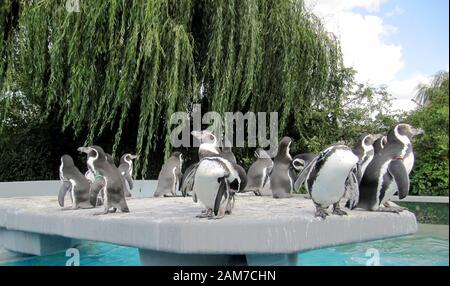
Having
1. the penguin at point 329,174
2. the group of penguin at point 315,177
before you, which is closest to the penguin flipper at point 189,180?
the group of penguin at point 315,177

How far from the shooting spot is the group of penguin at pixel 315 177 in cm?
295

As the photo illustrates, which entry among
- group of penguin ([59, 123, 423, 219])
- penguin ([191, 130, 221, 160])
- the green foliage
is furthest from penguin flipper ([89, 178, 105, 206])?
the green foliage

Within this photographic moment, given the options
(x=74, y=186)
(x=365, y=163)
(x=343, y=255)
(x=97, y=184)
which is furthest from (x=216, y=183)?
(x=343, y=255)

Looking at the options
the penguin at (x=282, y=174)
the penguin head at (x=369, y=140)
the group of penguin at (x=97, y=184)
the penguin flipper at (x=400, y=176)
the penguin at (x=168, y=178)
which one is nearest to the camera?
the penguin flipper at (x=400, y=176)

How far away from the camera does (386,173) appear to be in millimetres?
3262

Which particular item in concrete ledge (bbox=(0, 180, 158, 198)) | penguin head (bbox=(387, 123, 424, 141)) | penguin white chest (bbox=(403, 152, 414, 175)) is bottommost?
→ concrete ledge (bbox=(0, 180, 158, 198))

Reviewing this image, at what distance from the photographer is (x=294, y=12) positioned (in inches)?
307

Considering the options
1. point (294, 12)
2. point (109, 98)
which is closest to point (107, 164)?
point (109, 98)

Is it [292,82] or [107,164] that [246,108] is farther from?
[107,164]

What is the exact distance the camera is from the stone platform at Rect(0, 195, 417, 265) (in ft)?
8.69

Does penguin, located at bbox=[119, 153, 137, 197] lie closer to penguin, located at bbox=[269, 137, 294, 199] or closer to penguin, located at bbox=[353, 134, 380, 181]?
penguin, located at bbox=[269, 137, 294, 199]

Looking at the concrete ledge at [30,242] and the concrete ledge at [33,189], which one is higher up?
the concrete ledge at [33,189]

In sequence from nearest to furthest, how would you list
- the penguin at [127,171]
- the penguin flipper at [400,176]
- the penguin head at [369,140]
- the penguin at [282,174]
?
1. the penguin flipper at [400,176]
2. the penguin head at [369,140]
3. the penguin at [282,174]
4. the penguin at [127,171]

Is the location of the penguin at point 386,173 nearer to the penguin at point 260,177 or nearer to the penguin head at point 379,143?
the penguin head at point 379,143
